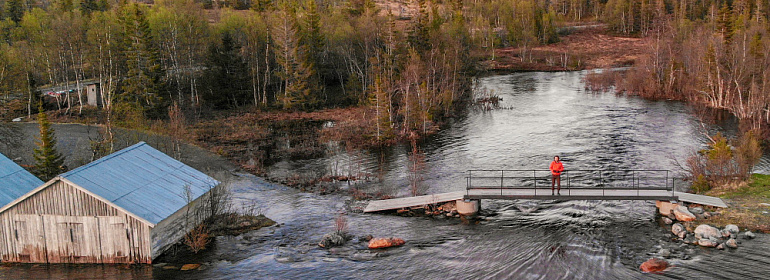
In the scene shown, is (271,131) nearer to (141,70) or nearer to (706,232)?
(141,70)

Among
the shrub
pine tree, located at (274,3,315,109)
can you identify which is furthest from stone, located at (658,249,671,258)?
pine tree, located at (274,3,315,109)

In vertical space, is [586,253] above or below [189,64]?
below

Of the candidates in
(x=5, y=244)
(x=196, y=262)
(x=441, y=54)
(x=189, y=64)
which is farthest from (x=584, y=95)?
(x=5, y=244)

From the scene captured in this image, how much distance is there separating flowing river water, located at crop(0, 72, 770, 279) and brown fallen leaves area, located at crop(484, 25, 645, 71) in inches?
2542

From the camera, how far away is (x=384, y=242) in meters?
29.9

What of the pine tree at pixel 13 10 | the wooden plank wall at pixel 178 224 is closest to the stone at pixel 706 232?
the wooden plank wall at pixel 178 224

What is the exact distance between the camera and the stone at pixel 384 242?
29828 mm

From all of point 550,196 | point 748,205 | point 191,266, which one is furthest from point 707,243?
point 191,266

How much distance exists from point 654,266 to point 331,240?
14.6 meters

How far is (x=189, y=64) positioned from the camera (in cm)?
7775

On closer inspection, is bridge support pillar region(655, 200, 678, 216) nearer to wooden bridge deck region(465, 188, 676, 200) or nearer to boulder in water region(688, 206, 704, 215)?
wooden bridge deck region(465, 188, 676, 200)

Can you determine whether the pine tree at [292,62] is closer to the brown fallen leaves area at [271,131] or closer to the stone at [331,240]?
the brown fallen leaves area at [271,131]

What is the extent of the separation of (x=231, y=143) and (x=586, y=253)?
37.4 metres

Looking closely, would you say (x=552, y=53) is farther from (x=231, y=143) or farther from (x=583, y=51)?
(x=231, y=143)
